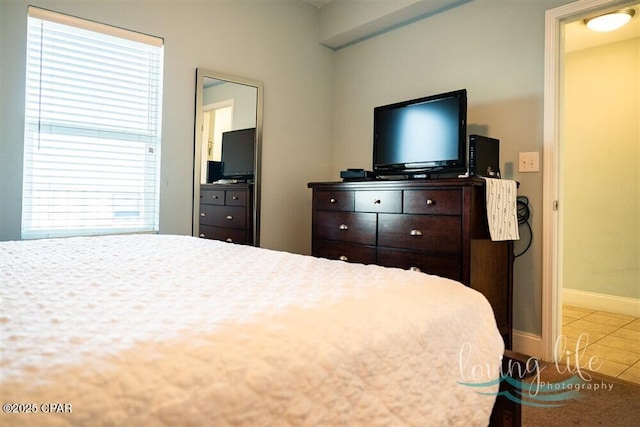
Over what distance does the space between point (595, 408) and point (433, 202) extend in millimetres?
1188

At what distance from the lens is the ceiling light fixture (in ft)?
9.86

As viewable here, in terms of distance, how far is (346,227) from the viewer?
2.82 meters

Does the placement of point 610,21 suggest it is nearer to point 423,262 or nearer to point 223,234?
point 423,262

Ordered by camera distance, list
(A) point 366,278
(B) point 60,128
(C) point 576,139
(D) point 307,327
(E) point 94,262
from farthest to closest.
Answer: (C) point 576,139 → (B) point 60,128 → (E) point 94,262 → (A) point 366,278 → (D) point 307,327

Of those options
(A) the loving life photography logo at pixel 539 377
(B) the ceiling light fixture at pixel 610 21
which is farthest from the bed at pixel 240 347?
(B) the ceiling light fixture at pixel 610 21

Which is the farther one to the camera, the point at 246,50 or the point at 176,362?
Result: the point at 246,50

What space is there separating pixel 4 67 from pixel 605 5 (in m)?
3.26

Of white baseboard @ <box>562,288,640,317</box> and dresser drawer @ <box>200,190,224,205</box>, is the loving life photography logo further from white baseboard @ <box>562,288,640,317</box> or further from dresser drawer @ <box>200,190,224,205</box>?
dresser drawer @ <box>200,190,224,205</box>

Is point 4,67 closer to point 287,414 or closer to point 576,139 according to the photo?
point 287,414

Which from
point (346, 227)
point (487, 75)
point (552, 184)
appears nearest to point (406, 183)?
point (346, 227)

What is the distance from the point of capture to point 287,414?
0.59 metres

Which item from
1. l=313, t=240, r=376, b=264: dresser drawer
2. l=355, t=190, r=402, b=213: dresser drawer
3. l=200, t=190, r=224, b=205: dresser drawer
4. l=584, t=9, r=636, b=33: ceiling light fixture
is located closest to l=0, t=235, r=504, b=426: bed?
l=355, t=190, r=402, b=213: dresser drawer

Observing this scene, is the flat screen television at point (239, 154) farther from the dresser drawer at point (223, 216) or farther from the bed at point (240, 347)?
the bed at point (240, 347)

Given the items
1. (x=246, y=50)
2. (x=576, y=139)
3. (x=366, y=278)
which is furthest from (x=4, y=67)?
(x=576, y=139)
